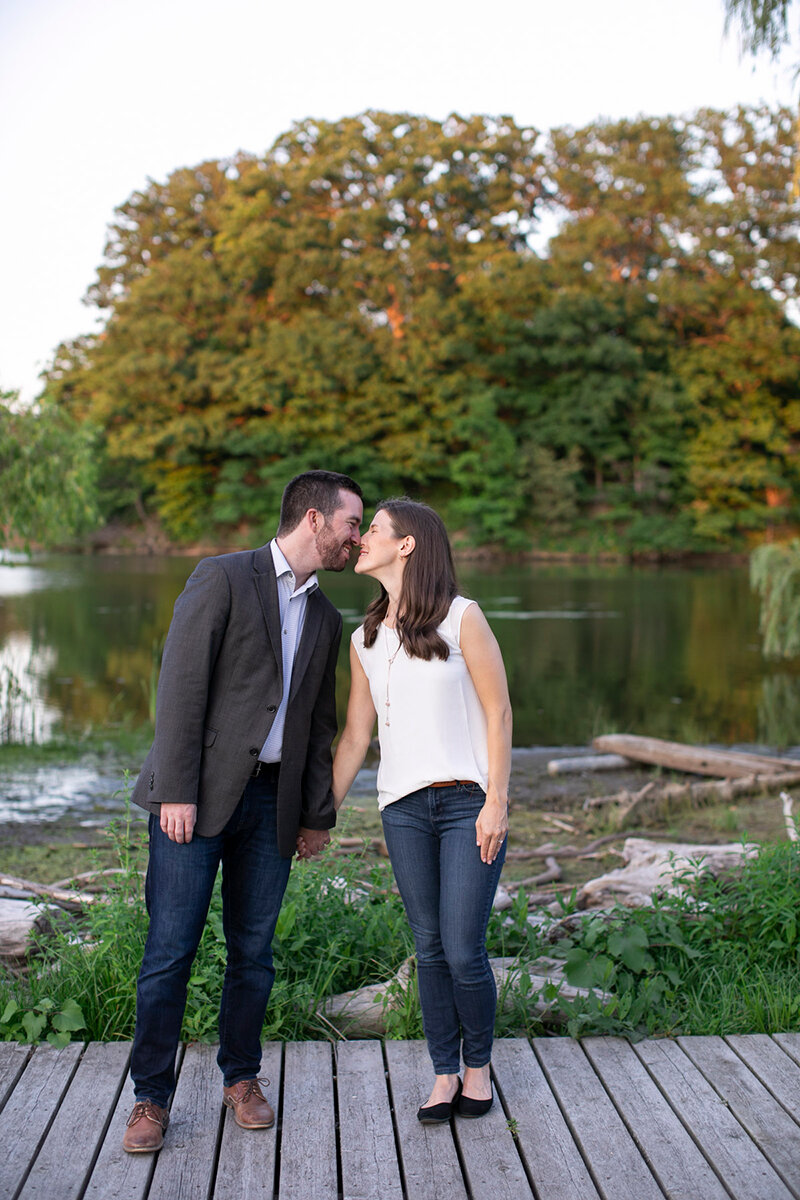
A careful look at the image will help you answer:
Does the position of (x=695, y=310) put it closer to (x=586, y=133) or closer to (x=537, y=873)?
(x=586, y=133)

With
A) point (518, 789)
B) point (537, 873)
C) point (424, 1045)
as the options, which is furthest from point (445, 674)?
point (518, 789)

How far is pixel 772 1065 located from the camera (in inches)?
109

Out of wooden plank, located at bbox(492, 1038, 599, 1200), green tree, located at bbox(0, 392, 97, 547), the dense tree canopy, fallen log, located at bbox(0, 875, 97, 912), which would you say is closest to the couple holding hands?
wooden plank, located at bbox(492, 1038, 599, 1200)

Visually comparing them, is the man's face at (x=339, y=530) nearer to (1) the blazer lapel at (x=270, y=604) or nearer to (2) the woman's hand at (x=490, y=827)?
(1) the blazer lapel at (x=270, y=604)

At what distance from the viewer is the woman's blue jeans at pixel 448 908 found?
99.0 inches

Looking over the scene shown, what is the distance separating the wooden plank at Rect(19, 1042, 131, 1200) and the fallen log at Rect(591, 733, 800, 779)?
270 inches

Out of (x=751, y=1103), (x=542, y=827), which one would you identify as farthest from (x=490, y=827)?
(x=542, y=827)

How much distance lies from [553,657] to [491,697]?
44.7 ft

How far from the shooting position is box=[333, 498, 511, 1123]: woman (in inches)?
99.4

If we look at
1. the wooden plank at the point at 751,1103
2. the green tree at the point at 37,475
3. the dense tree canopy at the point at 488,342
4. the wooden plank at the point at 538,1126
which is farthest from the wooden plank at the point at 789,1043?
the dense tree canopy at the point at 488,342

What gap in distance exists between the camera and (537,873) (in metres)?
5.94

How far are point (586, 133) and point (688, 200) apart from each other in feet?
16.0

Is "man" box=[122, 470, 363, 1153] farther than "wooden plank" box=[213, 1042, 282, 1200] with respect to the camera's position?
Yes

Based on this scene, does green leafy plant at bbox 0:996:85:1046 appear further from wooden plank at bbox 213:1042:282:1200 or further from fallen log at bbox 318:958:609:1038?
fallen log at bbox 318:958:609:1038
